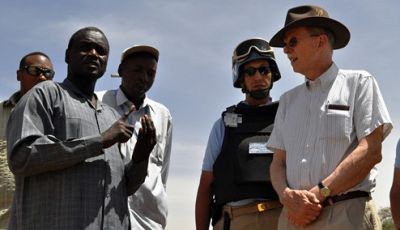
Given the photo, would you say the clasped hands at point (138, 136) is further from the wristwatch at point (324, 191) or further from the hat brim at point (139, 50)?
the hat brim at point (139, 50)

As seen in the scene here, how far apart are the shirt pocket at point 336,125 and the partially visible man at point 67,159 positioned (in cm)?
129

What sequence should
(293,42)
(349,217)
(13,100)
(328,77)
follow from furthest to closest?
Answer: (13,100)
(293,42)
(328,77)
(349,217)

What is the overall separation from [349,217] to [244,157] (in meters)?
1.43

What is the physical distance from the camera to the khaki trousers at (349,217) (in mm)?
4074

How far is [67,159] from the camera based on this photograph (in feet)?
12.4

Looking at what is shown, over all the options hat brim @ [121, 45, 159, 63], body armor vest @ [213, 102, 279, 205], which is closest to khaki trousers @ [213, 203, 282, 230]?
body armor vest @ [213, 102, 279, 205]

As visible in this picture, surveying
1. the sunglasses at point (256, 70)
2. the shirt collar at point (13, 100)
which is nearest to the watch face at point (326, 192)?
the sunglasses at point (256, 70)

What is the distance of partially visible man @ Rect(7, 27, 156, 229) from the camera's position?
3.75 m

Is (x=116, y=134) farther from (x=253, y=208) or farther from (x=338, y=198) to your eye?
(x=253, y=208)

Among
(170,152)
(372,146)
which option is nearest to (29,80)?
(170,152)

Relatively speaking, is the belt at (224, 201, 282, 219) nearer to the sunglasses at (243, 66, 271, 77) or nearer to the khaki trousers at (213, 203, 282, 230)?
the khaki trousers at (213, 203, 282, 230)

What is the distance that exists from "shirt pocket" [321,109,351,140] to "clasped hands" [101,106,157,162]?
1282 millimetres

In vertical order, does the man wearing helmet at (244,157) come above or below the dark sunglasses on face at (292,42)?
below

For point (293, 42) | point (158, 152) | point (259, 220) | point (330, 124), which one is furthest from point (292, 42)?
point (158, 152)
